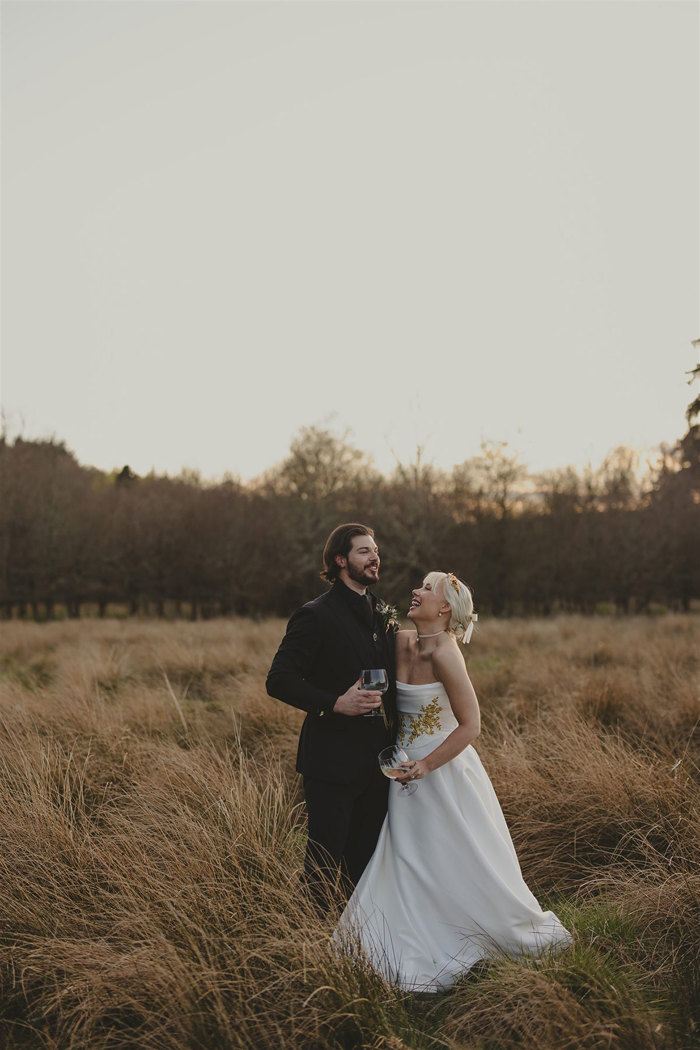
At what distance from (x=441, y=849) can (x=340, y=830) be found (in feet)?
1.59

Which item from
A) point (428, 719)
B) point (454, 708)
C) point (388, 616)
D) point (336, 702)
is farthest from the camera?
point (388, 616)

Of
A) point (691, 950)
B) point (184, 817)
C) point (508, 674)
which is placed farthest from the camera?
point (508, 674)

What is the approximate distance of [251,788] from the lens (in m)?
4.41

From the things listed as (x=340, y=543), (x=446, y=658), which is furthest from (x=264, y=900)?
(x=340, y=543)

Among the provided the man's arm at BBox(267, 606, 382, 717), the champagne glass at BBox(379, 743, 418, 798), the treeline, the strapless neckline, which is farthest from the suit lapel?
the treeline

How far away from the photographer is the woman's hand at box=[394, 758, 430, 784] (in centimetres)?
354

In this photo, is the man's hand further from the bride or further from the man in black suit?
the bride

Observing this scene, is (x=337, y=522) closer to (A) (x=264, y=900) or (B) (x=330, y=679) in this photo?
(B) (x=330, y=679)

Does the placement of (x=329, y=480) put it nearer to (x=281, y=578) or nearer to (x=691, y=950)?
(x=281, y=578)

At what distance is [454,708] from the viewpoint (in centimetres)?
377

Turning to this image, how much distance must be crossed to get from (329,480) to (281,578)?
4817mm

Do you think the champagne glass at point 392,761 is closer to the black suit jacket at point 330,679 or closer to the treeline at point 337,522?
the black suit jacket at point 330,679

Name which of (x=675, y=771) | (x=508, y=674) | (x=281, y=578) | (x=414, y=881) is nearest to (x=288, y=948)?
(x=414, y=881)

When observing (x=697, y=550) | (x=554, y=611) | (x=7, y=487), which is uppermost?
A: (x=7, y=487)
